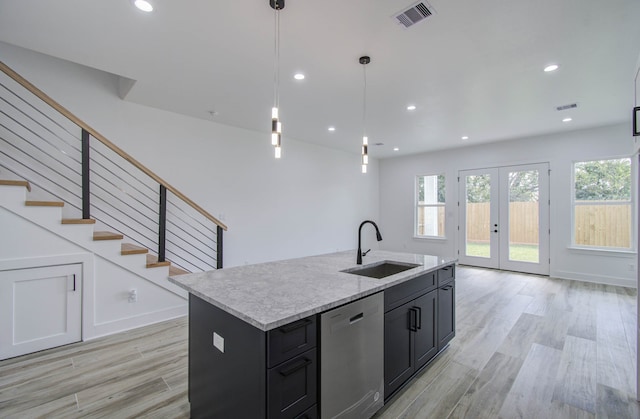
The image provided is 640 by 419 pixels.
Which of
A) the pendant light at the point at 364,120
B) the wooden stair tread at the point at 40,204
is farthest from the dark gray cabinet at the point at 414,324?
the wooden stair tread at the point at 40,204

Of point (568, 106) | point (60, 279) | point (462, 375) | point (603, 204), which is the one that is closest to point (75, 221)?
point (60, 279)

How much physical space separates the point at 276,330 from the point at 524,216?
6.33 metres

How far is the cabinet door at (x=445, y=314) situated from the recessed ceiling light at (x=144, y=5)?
315 cm

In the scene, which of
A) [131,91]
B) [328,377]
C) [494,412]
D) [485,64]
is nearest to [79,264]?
[131,91]

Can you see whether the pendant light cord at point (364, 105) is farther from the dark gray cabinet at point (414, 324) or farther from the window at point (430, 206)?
the window at point (430, 206)

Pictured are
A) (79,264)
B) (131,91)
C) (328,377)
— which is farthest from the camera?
(131,91)

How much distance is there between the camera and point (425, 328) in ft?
7.61

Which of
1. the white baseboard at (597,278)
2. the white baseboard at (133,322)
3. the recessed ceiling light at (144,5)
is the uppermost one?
the recessed ceiling light at (144,5)

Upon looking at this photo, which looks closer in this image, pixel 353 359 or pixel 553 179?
pixel 353 359

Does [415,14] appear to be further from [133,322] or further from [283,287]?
[133,322]

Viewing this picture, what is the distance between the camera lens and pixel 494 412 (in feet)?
6.25

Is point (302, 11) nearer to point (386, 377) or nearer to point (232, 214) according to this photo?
point (386, 377)

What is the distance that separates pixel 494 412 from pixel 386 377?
77 cm

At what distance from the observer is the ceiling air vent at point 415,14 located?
2.01 meters
